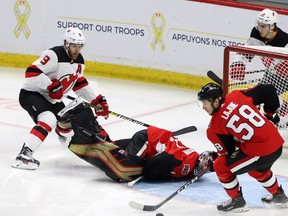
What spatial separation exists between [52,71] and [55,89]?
0.12m

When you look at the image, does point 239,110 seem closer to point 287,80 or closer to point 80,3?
point 287,80

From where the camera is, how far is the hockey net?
17.4 feet

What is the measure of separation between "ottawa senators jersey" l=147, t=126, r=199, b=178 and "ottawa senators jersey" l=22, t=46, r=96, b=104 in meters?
0.74

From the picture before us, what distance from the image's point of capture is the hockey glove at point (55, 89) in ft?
17.2

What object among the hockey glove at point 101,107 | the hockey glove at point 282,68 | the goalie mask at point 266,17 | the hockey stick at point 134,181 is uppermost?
the goalie mask at point 266,17

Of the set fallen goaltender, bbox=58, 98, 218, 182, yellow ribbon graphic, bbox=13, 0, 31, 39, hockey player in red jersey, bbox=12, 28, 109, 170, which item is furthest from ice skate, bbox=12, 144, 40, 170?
yellow ribbon graphic, bbox=13, 0, 31, 39

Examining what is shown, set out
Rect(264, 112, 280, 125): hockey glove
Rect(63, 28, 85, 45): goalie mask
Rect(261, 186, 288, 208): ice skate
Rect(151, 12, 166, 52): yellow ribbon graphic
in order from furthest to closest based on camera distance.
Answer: Rect(151, 12, 166, 52): yellow ribbon graphic → Rect(63, 28, 85, 45): goalie mask → Rect(264, 112, 280, 125): hockey glove → Rect(261, 186, 288, 208): ice skate

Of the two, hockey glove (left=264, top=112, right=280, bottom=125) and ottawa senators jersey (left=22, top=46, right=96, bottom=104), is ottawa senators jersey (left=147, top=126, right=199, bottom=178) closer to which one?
hockey glove (left=264, top=112, right=280, bottom=125)

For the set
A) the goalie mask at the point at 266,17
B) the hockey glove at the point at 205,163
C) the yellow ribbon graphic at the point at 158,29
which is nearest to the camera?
the hockey glove at the point at 205,163

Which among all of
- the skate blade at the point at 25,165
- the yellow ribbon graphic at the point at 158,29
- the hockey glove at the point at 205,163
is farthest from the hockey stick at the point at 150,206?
the yellow ribbon graphic at the point at 158,29

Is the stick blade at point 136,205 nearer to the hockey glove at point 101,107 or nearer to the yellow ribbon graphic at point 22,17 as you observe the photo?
the hockey glove at point 101,107

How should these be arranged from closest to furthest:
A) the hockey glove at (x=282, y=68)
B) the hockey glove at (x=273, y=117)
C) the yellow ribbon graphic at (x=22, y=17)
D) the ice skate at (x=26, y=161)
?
the hockey glove at (x=273, y=117), the ice skate at (x=26, y=161), the hockey glove at (x=282, y=68), the yellow ribbon graphic at (x=22, y=17)

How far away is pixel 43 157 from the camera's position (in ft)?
17.5

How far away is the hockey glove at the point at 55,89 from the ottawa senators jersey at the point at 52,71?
29 mm
